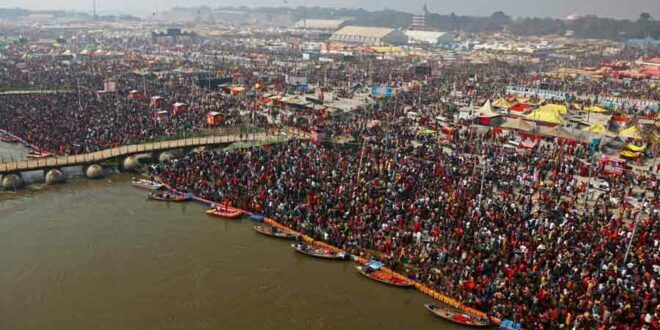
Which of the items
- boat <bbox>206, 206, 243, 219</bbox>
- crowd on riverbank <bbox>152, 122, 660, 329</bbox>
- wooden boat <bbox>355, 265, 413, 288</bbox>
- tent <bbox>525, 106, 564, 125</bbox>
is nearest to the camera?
crowd on riverbank <bbox>152, 122, 660, 329</bbox>

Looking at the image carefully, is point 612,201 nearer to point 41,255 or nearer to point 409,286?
point 409,286

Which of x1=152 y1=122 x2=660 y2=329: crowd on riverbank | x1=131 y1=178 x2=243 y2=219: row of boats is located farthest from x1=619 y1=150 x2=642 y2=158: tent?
x1=131 y1=178 x2=243 y2=219: row of boats

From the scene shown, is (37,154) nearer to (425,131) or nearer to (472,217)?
(425,131)

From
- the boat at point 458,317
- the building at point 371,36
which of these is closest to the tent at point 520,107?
the boat at point 458,317

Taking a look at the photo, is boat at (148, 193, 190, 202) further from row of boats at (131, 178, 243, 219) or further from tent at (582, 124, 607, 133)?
tent at (582, 124, 607, 133)

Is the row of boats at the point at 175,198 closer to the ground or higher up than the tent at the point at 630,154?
closer to the ground

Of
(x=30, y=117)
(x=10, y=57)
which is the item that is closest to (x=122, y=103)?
(x=30, y=117)

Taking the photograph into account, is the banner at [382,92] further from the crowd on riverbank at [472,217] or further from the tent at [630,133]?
the tent at [630,133]

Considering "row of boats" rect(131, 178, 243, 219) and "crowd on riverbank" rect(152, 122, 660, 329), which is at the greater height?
"crowd on riverbank" rect(152, 122, 660, 329)
